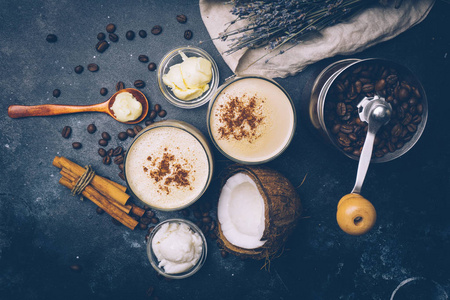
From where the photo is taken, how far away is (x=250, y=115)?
1.42 meters

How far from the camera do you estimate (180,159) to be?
4.81ft

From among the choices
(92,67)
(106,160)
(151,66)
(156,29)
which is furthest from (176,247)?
(156,29)

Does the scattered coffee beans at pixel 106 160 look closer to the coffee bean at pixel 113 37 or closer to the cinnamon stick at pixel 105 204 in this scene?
the cinnamon stick at pixel 105 204

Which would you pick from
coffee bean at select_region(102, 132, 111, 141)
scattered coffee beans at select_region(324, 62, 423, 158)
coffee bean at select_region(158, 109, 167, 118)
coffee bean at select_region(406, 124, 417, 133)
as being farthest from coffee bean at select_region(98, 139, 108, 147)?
coffee bean at select_region(406, 124, 417, 133)

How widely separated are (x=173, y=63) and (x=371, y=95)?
1082 mm

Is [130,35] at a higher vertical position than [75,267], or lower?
higher

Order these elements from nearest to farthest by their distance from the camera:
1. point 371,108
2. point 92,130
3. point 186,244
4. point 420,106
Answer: point 371,108 < point 420,106 < point 186,244 < point 92,130

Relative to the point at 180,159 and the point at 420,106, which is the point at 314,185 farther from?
the point at 180,159

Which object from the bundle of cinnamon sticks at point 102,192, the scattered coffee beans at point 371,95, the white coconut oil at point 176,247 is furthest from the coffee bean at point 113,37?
the scattered coffee beans at point 371,95

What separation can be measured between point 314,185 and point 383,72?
737 millimetres

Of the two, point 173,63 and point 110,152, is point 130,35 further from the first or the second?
point 110,152

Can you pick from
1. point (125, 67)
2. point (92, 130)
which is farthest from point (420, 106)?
point (92, 130)

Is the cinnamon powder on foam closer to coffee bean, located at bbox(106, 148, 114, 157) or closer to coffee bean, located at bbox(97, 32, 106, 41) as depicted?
coffee bean, located at bbox(106, 148, 114, 157)

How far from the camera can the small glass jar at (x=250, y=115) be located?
143 centimetres
